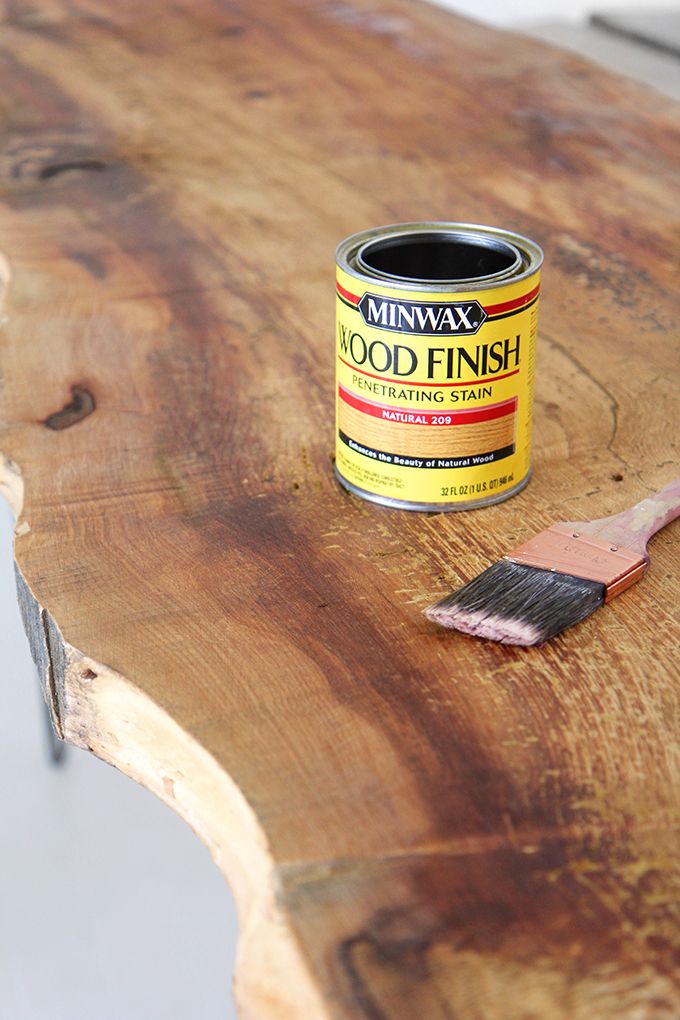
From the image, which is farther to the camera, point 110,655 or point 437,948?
point 110,655

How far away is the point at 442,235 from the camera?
72cm

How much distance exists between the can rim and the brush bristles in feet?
0.50

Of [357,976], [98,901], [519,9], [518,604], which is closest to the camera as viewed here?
[357,976]

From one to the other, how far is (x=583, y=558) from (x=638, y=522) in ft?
0.17

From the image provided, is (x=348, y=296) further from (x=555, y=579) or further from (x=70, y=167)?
(x=70, y=167)

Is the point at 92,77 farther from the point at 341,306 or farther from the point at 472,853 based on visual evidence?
the point at 472,853

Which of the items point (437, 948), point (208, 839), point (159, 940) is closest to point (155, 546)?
point (208, 839)

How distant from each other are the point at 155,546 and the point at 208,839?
0.62 ft

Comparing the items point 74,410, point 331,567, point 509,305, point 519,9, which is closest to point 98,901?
point 74,410

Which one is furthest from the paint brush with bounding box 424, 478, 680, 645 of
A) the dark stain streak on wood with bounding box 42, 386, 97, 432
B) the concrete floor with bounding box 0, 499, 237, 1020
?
the concrete floor with bounding box 0, 499, 237, 1020

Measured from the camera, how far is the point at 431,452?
26.1 inches

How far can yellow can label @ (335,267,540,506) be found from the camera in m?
0.64

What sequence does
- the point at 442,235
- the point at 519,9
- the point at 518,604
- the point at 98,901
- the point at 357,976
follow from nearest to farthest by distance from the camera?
the point at 357,976 < the point at 518,604 < the point at 442,235 < the point at 98,901 < the point at 519,9

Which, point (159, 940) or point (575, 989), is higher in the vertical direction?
point (575, 989)
